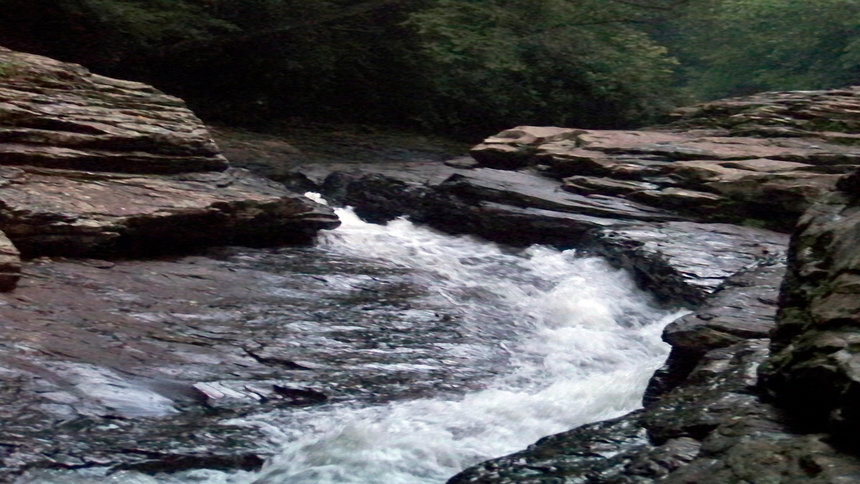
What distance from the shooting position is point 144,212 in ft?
22.9

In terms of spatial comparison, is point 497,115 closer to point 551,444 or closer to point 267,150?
point 267,150

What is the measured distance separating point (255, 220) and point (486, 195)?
2.64 meters

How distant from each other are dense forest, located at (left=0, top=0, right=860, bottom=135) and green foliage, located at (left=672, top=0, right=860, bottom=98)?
0.09 ft

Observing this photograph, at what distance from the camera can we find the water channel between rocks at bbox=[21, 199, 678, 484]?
14.3ft

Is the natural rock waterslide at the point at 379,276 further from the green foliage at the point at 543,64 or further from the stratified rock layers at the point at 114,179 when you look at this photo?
the green foliage at the point at 543,64

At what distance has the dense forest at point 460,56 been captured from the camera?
45.1 ft

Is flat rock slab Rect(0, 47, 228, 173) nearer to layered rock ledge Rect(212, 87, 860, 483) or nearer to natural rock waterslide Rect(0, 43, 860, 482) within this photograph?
natural rock waterslide Rect(0, 43, 860, 482)

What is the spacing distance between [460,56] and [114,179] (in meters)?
7.64

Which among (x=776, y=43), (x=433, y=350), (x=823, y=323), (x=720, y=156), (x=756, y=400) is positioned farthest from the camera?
(x=776, y=43)

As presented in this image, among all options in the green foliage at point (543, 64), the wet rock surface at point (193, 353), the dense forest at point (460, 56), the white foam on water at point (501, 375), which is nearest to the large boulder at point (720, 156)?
the white foam on water at point (501, 375)

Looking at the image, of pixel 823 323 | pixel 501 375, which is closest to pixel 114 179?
pixel 501 375

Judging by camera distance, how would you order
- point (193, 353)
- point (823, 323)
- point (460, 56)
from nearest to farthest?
point (823, 323), point (193, 353), point (460, 56)

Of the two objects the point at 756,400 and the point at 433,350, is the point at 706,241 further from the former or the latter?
the point at 756,400

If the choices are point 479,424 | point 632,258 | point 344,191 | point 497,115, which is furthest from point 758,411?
point 497,115
